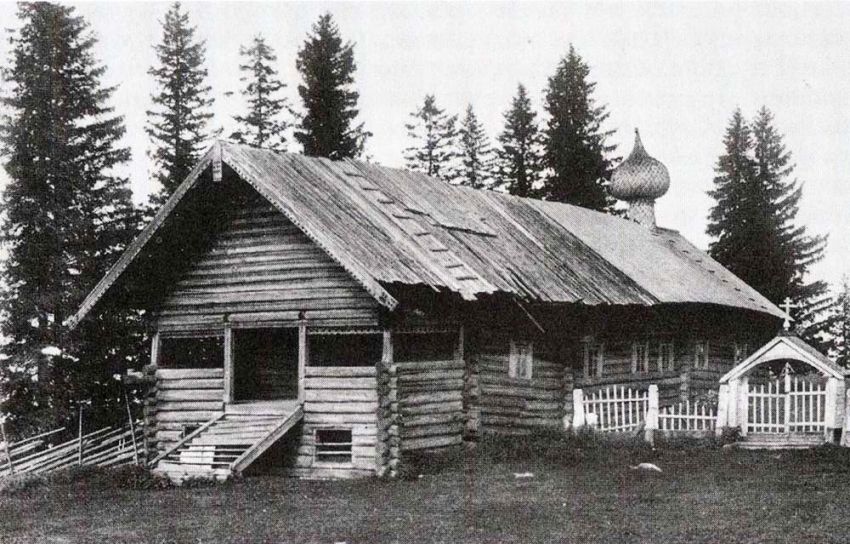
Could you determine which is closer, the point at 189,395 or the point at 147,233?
the point at 147,233

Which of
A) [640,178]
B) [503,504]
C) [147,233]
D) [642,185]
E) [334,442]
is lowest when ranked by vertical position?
[503,504]

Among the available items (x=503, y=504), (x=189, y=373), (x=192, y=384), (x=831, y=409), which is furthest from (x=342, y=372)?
(x=831, y=409)

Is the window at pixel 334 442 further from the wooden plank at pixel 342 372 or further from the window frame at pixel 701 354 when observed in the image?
the window frame at pixel 701 354

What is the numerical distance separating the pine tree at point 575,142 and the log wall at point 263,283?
28867 mm

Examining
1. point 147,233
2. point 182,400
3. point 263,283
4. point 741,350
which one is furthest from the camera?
point 741,350

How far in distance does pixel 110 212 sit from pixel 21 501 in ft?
49.6

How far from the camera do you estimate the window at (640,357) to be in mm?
29953

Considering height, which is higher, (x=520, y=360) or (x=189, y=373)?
(x=520, y=360)

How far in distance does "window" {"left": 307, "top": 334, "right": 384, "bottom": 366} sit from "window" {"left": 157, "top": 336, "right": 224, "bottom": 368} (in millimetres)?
2497

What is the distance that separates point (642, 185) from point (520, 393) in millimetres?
18114

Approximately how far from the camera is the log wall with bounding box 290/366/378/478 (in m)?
21.1

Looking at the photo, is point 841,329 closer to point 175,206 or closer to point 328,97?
point 328,97

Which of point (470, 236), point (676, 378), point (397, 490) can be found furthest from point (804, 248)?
point (397, 490)

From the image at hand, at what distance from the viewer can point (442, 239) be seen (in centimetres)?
2394
